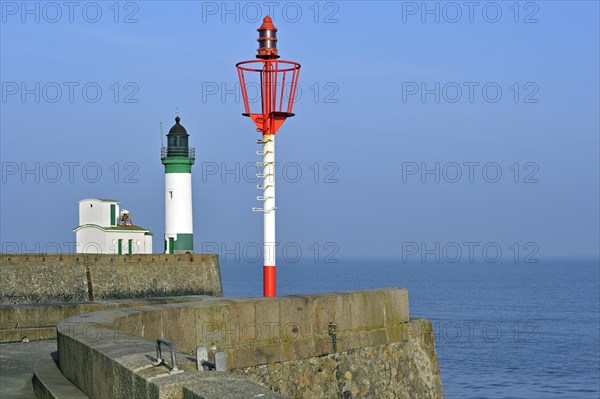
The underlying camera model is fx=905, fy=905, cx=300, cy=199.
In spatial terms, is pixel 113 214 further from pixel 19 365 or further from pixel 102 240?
pixel 19 365

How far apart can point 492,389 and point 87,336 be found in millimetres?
26651

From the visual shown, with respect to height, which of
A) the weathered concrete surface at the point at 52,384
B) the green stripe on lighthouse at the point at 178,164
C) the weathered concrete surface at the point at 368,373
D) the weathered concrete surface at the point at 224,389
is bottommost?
the weathered concrete surface at the point at 368,373

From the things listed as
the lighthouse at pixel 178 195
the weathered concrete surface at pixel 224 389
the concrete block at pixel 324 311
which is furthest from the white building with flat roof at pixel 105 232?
the weathered concrete surface at pixel 224 389

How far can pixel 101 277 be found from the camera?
27000 millimetres

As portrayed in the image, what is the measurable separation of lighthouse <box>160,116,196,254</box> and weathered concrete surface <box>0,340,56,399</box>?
20284mm

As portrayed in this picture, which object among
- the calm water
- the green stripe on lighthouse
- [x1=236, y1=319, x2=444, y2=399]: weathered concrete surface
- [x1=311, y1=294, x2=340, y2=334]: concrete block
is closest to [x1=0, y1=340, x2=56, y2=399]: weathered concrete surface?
[x1=236, y1=319, x2=444, y2=399]: weathered concrete surface

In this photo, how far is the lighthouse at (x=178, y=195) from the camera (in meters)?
32.8

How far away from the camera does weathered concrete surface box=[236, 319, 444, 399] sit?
1127 centimetres

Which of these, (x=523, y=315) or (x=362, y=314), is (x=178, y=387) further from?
(x=523, y=315)

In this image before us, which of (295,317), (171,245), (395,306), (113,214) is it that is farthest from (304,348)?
(113,214)

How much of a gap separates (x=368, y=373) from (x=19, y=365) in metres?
4.88

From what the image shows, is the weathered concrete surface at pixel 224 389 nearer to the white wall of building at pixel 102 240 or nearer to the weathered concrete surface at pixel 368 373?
the weathered concrete surface at pixel 368 373

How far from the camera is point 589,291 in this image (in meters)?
→ 94.4

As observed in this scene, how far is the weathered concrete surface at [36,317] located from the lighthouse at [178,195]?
18775 millimetres
